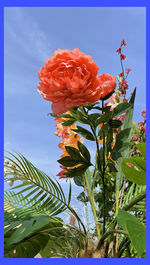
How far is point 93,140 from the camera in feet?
2.53

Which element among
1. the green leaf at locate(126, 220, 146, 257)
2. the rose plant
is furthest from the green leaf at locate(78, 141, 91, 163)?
the green leaf at locate(126, 220, 146, 257)

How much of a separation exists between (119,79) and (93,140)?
0.46m

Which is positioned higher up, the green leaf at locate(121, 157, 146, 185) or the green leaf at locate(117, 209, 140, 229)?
the green leaf at locate(121, 157, 146, 185)

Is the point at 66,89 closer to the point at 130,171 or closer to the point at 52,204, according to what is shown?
the point at 130,171

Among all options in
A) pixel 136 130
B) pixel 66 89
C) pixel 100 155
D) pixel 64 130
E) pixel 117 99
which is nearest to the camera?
pixel 66 89

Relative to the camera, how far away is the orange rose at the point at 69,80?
2.12 feet

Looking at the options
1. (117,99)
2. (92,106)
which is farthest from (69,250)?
(117,99)

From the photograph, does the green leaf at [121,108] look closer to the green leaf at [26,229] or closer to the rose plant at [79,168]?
the rose plant at [79,168]

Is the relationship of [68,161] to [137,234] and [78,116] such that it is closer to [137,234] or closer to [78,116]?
[78,116]

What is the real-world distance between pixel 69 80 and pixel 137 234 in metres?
0.38

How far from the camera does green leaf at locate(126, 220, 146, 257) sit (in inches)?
22.0

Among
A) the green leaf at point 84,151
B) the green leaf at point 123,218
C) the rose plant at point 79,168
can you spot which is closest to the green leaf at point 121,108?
the rose plant at point 79,168

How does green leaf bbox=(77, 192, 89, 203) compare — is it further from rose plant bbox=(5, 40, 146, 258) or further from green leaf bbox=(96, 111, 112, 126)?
green leaf bbox=(96, 111, 112, 126)

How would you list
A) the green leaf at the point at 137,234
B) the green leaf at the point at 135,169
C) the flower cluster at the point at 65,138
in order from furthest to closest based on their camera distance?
the flower cluster at the point at 65,138, the green leaf at the point at 135,169, the green leaf at the point at 137,234
